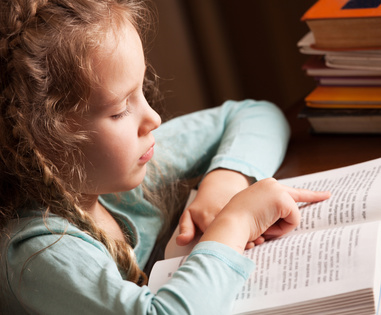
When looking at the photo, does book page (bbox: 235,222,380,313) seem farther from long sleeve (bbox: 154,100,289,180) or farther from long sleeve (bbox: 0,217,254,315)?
long sleeve (bbox: 154,100,289,180)

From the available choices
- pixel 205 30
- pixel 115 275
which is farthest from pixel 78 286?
pixel 205 30

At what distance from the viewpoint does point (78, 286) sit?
63 centimetres

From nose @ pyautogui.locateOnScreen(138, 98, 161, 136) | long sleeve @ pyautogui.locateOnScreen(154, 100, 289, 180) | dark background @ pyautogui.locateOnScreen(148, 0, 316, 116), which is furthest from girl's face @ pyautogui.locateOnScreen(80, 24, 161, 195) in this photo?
dark background @ pyautogui.locateOnScreen(148, 0, 316, 116)

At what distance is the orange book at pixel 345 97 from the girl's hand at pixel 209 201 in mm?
217

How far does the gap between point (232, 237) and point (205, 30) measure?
0.97 m

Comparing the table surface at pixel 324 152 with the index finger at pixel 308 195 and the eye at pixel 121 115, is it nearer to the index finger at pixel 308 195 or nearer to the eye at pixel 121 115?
the index finger at pixel 308 195

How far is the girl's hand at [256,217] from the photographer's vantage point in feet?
2.27

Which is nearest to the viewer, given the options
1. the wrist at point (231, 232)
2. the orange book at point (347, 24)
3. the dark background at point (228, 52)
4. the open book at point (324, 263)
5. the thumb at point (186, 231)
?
the open book at point (324, 263)

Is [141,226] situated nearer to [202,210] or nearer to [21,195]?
[202,210]

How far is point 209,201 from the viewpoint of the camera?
843 mm

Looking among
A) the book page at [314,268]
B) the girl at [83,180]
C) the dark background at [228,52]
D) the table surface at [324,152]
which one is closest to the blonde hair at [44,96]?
the girl at [83,180]

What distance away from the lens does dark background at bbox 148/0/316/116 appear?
147 cm

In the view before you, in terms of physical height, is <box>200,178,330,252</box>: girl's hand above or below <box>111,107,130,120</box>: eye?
below

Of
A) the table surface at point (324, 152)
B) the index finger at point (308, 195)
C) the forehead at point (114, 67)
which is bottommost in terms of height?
the table surface at point (324, 152)
